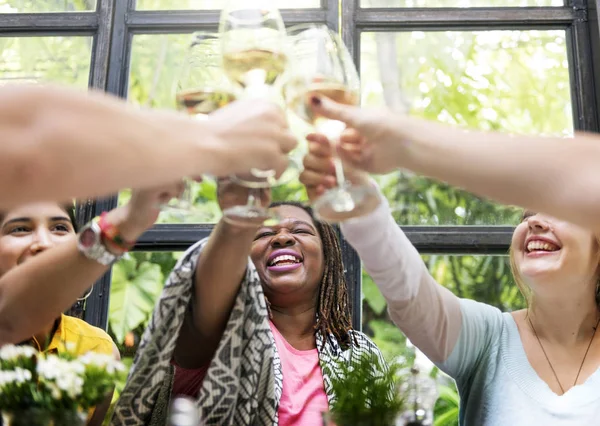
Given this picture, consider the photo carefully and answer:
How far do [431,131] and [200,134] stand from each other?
1.20ft

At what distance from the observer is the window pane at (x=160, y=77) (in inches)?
92.4

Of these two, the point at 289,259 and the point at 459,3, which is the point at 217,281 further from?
the point at 459,3

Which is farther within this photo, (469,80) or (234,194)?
(469,80)

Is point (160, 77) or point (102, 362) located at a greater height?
point (160, 77)

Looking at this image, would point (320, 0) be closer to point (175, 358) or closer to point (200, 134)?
point (175, 358)

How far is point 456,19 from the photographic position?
98.1 inches

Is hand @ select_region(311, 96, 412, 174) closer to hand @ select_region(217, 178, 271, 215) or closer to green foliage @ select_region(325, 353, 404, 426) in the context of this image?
hand @ select_region(217, 178, 271, 215)

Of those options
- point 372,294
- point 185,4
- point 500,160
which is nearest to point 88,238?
point 500,160

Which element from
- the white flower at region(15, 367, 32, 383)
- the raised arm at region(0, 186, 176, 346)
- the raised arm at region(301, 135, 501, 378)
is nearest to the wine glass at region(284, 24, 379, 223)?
the raised arm at region(301, 135, 501, 378)

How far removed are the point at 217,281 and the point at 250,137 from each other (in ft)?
1.31

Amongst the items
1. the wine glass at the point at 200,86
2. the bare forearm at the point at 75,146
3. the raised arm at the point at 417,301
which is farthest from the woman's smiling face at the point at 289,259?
the bare forearm at the point at 75,146

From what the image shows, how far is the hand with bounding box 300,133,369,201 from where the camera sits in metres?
1.34

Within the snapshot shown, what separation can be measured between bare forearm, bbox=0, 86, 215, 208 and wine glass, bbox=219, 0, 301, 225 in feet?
0.91

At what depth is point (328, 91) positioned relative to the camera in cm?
124
